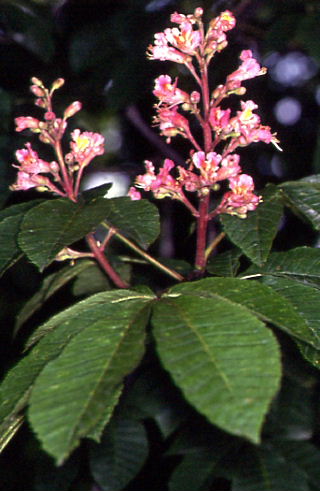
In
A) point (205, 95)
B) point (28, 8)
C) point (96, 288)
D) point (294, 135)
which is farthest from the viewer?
point (294, 135)

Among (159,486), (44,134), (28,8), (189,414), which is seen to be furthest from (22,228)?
(28,8)

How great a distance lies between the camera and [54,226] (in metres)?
1.19

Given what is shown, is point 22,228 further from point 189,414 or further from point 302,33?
point 302,33

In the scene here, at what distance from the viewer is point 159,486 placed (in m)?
1.95

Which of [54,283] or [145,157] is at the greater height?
[145,157]

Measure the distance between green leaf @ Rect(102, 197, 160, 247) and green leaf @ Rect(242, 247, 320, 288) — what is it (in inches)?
10.7

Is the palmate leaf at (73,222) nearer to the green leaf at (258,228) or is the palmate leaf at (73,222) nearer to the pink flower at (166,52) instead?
the green leaf at (258,228)

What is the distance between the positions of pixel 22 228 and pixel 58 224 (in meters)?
0.07

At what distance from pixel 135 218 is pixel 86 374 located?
0.50 metres

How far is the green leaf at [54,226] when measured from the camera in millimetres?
1136

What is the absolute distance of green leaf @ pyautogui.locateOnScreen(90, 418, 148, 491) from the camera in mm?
1550

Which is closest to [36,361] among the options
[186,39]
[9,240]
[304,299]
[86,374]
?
[86,374]

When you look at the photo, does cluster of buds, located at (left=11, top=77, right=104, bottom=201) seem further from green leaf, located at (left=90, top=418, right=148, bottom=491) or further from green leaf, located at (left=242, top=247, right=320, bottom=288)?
green leaf, located at (left=90, top=418, right=148, bottom=491)

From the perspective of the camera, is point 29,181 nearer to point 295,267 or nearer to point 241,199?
point 241,199
